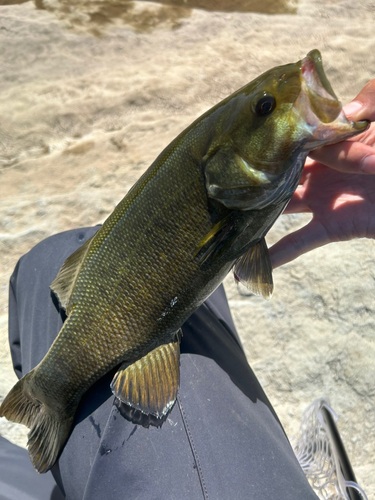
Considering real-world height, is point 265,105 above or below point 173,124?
above

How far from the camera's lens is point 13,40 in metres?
4.36

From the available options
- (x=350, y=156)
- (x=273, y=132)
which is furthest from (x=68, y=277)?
(x=350, y=156)

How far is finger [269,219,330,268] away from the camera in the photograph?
206cm

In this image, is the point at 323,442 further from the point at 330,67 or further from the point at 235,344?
the point at 330,67

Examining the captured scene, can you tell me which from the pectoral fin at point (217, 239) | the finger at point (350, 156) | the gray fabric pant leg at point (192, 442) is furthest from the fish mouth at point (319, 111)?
the gray fabric pant leg at point (192, 442)

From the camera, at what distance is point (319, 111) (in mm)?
1236

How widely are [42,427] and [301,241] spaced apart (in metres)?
1.45

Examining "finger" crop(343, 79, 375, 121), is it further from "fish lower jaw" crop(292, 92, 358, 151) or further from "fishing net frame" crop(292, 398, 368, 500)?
"fishing net frame" crop(292, 398, 368, 500)

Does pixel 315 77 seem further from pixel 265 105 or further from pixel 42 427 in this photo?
pixel 42 427

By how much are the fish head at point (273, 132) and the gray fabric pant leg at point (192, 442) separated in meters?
0.73

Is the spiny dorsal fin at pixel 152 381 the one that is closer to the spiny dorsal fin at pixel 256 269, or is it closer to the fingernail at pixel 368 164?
the spiny dorsal fin at pixel 256 269

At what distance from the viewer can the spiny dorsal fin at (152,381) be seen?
1466 millimetres

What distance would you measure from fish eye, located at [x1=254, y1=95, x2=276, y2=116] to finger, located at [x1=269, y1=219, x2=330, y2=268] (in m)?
0.90

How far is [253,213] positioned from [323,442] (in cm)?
154
